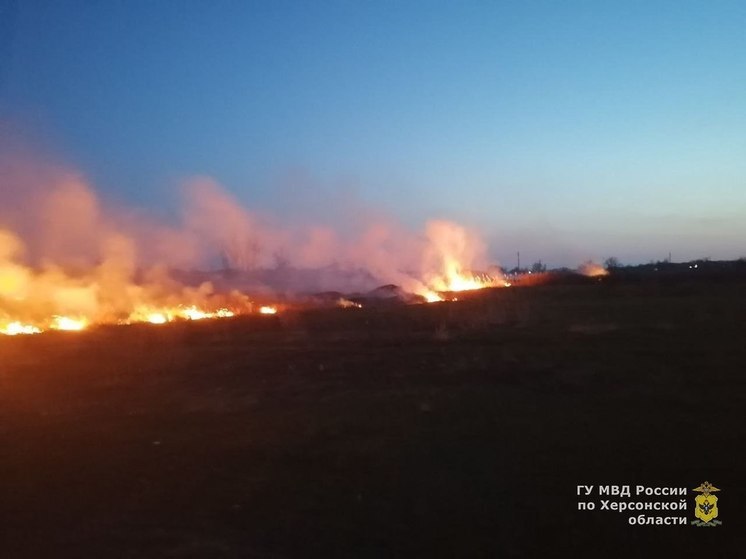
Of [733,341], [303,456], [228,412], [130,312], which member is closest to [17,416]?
[228,412]

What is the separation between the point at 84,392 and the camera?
61.1 feet

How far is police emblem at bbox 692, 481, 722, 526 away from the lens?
8.81 metres

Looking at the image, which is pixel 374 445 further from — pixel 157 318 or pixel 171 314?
pixel 171 314

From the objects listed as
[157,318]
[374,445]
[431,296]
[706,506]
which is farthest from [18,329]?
[706,506]

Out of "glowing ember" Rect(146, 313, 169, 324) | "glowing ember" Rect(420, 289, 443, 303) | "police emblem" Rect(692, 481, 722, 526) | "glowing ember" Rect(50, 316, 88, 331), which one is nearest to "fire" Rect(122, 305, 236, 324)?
"glowing ember" Rect(146, 313, 169, 324)

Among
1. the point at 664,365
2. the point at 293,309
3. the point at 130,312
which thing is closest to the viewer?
the point at 664,365

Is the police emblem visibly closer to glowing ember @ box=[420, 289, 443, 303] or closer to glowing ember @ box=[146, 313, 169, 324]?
glowing ember @ box=[146, 313, 169, 324]

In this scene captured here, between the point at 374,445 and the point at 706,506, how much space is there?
17.0 feet

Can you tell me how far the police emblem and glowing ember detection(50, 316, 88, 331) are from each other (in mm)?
30621

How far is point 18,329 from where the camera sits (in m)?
34.0

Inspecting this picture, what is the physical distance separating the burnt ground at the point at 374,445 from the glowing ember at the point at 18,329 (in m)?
8.59

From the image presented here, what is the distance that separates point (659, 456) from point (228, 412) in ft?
26.9

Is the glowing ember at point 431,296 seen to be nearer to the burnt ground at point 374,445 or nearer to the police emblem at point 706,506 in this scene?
the burnt ground at point 374,445

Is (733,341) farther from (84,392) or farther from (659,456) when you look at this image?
(84,392)
